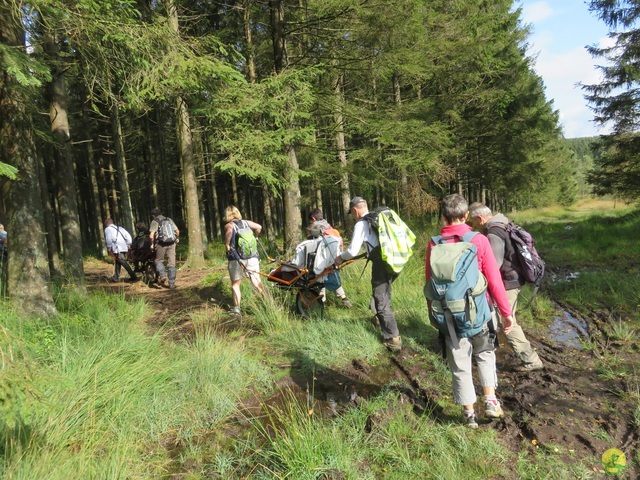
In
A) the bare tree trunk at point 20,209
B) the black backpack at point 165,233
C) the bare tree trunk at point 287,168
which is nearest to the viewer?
the bare tree trunk at point 20,209

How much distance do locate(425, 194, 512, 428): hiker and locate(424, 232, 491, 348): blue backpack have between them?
28 mm

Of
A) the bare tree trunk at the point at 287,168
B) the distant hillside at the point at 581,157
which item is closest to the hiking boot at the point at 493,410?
the bare tree trunk at the point at 287,168

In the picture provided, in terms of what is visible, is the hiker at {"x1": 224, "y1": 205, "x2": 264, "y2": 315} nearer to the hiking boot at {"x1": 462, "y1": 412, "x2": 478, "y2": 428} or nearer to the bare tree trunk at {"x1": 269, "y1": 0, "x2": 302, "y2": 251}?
the bare tree trunk at {"x1": 269, "y1": 0, "x2": 302, "y2": 251}

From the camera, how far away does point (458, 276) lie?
2906 millimetres

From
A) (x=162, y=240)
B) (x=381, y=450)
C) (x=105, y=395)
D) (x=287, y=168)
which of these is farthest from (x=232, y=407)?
(x=162, y=240)

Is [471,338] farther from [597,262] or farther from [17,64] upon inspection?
[597,262]

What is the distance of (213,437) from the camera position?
3.19m

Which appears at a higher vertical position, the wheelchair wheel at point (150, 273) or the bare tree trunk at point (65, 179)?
the bare tree trunk at point (65, 179)

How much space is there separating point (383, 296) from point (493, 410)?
72.4 inches

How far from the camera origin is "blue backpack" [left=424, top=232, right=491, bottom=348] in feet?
9.52

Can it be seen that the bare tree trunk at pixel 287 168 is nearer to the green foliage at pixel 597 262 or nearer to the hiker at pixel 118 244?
the hiker at pixel 118 244

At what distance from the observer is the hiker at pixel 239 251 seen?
637cm

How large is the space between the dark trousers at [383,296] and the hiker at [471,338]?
4.93 ft

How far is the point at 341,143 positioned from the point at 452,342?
423 inches
